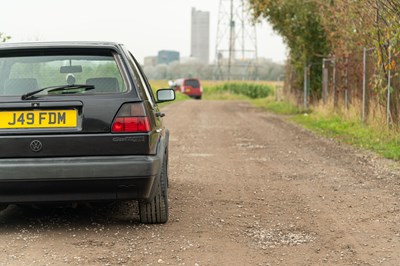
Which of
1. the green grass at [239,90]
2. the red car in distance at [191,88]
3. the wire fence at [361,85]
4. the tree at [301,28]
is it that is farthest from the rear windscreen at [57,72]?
the red car in distance at [191,88]

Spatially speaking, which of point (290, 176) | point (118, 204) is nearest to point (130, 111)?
point (118, 204)

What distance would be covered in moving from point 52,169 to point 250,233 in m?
1.61

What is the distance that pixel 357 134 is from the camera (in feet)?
49.8

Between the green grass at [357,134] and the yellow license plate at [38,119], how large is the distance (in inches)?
262

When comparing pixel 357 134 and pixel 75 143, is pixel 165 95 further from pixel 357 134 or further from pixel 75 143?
pixel 357 134

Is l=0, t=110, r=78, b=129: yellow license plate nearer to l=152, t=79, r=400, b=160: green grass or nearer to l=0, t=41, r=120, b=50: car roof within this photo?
l=0, t=41, r=120, b=50: car roof

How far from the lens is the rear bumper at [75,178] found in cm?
528

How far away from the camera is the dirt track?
493 centimetres

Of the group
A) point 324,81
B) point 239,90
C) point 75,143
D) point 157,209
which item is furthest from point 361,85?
point 239,90

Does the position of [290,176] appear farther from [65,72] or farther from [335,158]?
[65,72]

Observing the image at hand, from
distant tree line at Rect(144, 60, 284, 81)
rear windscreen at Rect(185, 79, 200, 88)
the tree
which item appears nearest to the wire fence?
the tree

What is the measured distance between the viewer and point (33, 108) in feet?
17.6

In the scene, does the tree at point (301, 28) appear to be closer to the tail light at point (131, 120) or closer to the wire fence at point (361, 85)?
the wire fence at point (361, 85)

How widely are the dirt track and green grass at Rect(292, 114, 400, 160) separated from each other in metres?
2.08
